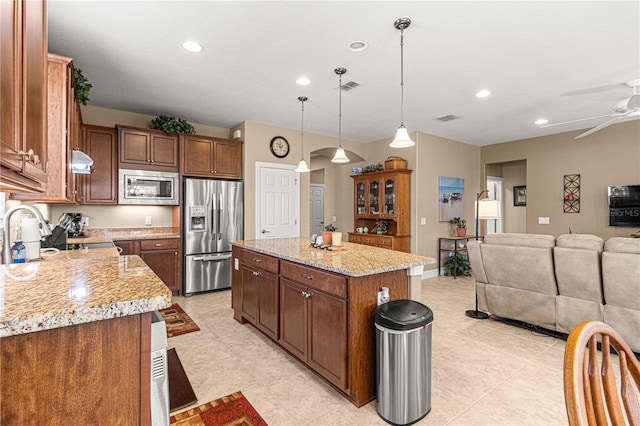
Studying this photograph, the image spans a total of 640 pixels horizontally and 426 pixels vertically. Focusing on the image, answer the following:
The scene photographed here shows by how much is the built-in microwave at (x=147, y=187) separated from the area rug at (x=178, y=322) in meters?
1.61

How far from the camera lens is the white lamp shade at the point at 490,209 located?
4.30 metres

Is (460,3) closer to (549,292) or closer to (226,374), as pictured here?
(549,292)

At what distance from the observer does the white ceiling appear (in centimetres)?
235

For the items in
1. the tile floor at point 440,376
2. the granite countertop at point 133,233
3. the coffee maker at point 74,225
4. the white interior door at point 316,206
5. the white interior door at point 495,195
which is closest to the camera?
A: the tile floor at point 440,376

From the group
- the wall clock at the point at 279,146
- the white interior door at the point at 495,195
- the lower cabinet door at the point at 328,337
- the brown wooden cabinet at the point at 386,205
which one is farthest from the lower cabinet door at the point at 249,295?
the white interior door at the point at 495,195

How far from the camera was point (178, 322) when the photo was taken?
359 centimetres

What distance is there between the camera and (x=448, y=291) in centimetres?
499

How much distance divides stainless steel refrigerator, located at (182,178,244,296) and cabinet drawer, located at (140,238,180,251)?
0.15 meters

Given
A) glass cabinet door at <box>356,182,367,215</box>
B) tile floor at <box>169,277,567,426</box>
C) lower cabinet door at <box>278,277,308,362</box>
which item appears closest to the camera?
tile floor at <box>169,277,567,426</box>

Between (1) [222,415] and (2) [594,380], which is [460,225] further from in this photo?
(2) [594,380]

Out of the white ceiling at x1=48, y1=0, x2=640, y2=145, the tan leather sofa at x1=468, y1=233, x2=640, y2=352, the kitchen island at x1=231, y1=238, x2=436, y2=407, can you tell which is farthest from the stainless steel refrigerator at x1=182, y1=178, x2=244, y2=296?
the tan leather sofa at x1=468, y1=233, x2=640, y2=352

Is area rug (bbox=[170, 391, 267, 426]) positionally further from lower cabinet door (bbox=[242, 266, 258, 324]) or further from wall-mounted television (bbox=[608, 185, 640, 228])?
wall-mounted television (bbox=[608, 185, 640, 228])

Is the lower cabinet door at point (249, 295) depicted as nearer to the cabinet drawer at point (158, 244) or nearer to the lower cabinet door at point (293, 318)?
the lower cabinet door at point (293, 318)

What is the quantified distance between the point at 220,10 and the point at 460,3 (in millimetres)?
1722
